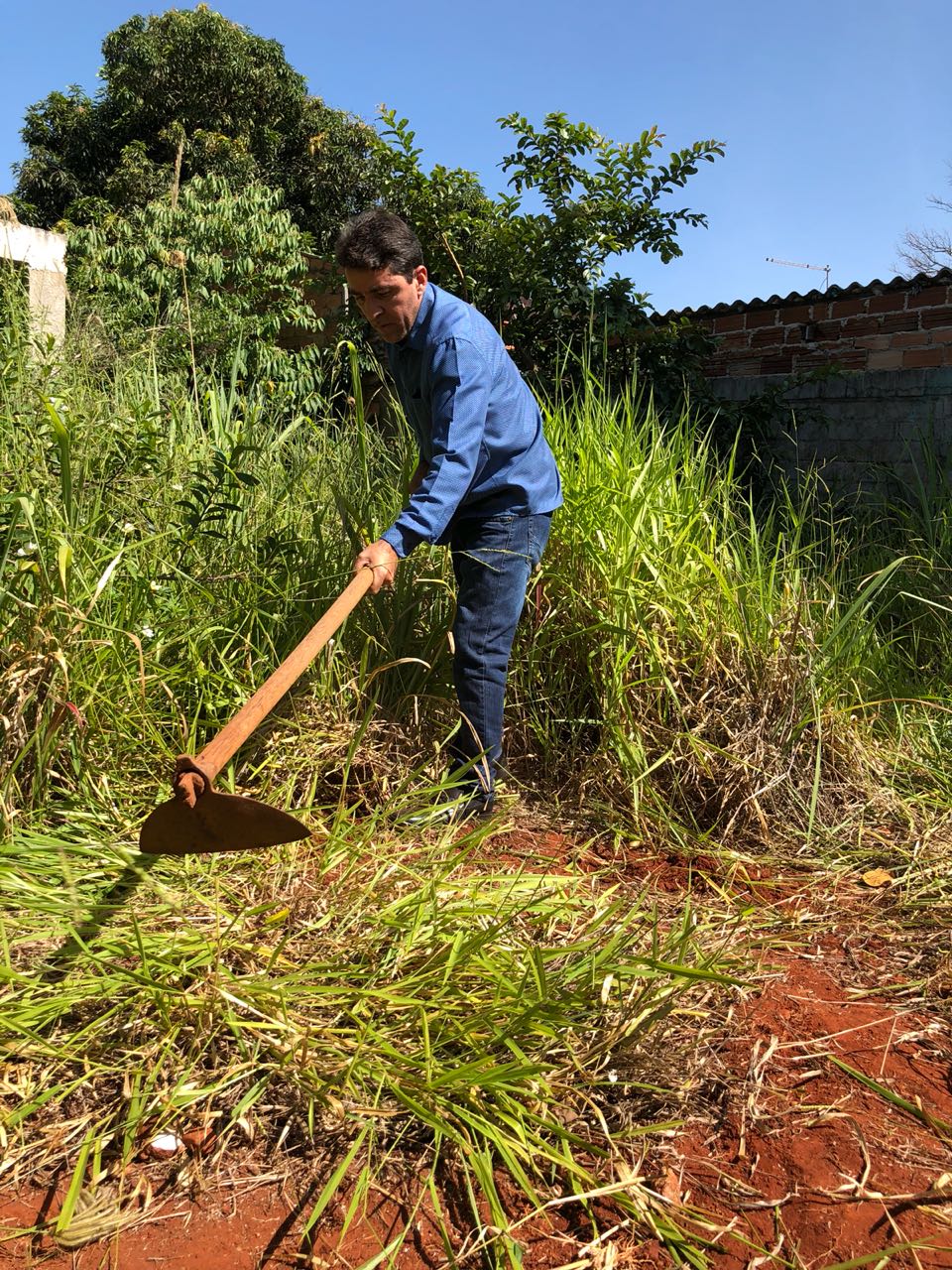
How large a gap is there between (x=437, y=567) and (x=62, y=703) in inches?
53.9

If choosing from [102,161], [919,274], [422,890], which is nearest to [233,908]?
[422,890]

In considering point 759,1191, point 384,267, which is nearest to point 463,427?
point 384,267

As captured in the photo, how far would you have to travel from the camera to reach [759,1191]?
146 cm

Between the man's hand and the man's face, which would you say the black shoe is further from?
the man's face

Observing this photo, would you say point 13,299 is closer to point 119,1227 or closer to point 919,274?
point 119,1227

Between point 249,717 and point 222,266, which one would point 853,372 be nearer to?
point 222,266

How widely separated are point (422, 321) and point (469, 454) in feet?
1.50

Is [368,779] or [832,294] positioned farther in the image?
[832,294]

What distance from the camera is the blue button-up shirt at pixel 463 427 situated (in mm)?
2508

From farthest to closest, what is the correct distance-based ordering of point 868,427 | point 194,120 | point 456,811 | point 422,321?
1. point 194,120
2. point 868,427
3. point 422,321
4. point 456,811

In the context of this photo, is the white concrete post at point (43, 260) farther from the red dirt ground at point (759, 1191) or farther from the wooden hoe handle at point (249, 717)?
the red dirt ground at point (759, 1191)

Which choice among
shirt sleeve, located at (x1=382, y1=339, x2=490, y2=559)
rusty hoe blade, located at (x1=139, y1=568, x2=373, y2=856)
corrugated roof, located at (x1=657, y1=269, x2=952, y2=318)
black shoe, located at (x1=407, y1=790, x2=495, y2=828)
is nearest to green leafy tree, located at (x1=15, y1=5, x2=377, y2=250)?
corrugated roof, located at (x1=657, y1=269, x2=952, y2=318)

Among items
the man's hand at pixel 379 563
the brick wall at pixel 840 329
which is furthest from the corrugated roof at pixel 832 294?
the man's hand at pixel 379 563

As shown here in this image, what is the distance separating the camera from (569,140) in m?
6.25
